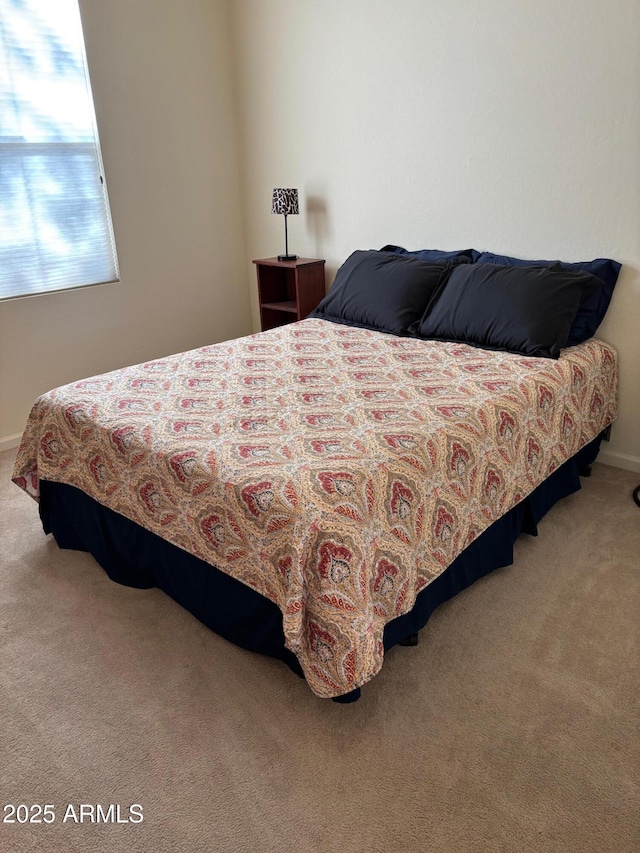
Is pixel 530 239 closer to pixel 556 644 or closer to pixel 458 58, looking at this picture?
pixel 458 58

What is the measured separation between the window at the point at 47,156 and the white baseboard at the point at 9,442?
2.44ft

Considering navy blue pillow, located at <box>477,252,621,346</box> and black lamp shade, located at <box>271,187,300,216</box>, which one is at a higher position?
black lamp shade, located at <box>271,187,300,216</box>

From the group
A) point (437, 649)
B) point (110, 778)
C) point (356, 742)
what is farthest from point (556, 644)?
point (110, 778)

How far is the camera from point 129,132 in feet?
11.8

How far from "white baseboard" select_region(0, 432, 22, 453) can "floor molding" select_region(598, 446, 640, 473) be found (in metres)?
3.00

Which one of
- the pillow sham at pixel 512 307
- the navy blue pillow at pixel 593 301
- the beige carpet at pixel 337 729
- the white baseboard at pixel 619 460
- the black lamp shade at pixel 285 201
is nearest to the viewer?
the beige carpet at pixel 337 729

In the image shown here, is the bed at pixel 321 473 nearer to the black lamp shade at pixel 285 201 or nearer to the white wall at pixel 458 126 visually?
the white wall at pixel 458 126

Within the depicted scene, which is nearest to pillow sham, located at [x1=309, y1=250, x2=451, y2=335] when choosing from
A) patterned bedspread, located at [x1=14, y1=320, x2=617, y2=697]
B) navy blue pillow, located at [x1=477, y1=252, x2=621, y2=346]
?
patterned bedspread, located at [x1=14, y1=320, x2=617, y2=697]

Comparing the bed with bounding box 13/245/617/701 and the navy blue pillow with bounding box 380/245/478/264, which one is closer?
the bed with bounding box 13/245/617/701

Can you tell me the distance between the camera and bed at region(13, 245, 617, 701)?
5.12 ft

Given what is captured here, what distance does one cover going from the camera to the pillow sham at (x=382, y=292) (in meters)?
3.01

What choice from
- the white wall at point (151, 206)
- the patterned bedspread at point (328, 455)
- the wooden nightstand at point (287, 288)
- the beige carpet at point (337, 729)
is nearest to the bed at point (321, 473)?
the patterned bedspread at point (328, 455)

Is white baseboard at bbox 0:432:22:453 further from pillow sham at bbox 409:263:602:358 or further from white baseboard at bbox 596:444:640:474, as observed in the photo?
white baseboard at bbox 596:444:640:474

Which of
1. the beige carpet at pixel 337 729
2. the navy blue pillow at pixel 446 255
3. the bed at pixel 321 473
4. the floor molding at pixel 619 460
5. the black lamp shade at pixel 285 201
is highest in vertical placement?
the black lamp shade at pixel 285 201
